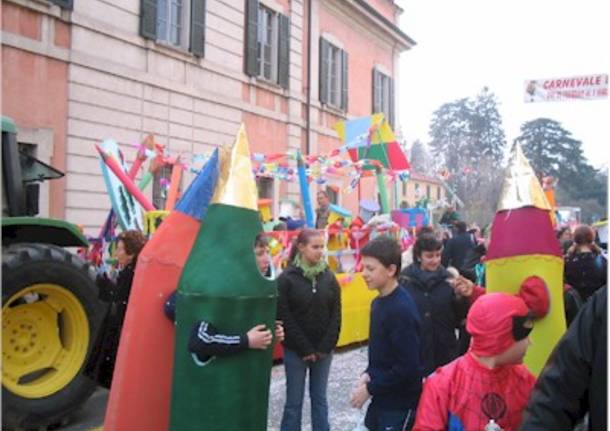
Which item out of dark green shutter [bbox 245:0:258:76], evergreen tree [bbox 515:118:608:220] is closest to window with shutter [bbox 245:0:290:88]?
dark green shutter [bbox 245:0:258:76]

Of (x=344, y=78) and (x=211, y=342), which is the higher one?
(x=344, y=78)

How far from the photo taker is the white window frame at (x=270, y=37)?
48.2ft

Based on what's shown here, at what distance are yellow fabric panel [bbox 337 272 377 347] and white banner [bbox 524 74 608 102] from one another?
3.73 meters

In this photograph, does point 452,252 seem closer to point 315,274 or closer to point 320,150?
point 315,274

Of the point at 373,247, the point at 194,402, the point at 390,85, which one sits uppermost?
the point at 390,85

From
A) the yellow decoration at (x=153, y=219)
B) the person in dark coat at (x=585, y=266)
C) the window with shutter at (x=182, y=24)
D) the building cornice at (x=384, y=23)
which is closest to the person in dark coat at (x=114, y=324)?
the yellow decoration at (x=153, y=219)

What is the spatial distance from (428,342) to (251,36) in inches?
430

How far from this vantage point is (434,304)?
423 cm

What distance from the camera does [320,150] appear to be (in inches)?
688

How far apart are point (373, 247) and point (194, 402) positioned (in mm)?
1148

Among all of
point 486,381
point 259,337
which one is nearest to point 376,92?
point 259,337

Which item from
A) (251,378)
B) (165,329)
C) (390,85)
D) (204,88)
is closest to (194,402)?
(251,378)

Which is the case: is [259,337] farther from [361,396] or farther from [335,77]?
[335,77]

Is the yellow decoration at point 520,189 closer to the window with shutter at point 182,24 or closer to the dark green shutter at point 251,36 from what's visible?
the window with shutter at point 182,24
